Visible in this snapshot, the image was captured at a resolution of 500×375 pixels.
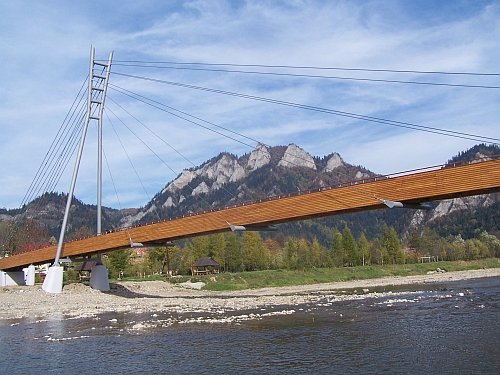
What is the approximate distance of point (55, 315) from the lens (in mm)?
32625

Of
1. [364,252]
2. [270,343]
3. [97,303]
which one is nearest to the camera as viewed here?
[270,343]

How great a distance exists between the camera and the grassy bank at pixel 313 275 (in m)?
67.9

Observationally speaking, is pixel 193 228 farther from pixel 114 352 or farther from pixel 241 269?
pixel 241 269

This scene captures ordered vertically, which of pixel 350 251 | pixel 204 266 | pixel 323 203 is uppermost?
pixel 323 203

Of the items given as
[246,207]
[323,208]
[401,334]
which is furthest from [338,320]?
[246,207]

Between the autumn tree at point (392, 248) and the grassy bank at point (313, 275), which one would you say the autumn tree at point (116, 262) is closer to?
the grassy bank at point (313, 275)

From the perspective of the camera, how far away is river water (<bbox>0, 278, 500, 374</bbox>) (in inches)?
577

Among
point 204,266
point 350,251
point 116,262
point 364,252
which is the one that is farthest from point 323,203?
point 364,252

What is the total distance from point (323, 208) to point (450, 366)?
19850 mm

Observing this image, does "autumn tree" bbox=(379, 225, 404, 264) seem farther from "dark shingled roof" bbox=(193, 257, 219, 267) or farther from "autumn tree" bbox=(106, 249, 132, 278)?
"autumn tree" bbox=(106, 249, 132, 278)

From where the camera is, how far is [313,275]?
77812 mm

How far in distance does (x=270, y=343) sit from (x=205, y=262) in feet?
227

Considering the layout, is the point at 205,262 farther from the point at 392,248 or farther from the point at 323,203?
the point at 323,203

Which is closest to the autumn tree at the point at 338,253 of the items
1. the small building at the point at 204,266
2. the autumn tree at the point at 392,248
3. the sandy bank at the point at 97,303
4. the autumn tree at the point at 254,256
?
the autumn tree at the point at 392,248
